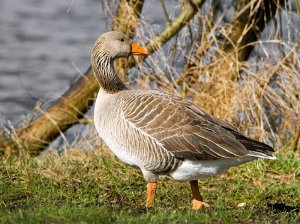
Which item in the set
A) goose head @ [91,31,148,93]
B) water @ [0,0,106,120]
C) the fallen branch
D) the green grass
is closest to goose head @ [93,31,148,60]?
goose head @ [91,31,148,93]

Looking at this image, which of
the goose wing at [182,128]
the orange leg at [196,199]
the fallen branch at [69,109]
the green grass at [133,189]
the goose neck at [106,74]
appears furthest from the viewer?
the fallen branch at [69,109]

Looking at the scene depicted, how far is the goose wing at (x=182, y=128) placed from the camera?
7277 mm

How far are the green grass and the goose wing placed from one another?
0.55m

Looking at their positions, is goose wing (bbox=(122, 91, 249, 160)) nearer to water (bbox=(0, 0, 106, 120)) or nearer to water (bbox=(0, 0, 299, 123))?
water (bbox=(0, 0, 106, 120))

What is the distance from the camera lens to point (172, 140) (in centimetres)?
738

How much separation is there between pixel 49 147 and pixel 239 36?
3106 mm

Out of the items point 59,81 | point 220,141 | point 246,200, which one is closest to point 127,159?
point 220,141

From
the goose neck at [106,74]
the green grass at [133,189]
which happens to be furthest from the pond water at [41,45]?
the goose neck at [106,74]

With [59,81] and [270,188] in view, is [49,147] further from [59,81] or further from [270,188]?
[59,81]

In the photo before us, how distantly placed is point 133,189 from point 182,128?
124cm

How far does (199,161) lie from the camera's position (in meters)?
7.34

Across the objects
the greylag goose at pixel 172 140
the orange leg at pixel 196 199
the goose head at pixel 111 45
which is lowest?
the orange leg at pixel 196 199

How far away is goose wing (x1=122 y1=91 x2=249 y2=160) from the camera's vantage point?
728 centimetres

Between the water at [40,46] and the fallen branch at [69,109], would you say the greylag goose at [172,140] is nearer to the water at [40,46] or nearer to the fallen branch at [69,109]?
the fallen branch at [69,109]
